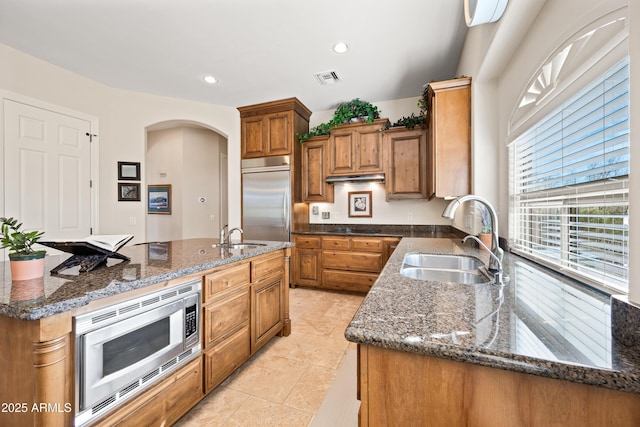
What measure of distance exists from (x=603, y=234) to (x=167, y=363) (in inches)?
77.7

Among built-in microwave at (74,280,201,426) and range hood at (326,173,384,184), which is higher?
range hood at (326,173,384,184)

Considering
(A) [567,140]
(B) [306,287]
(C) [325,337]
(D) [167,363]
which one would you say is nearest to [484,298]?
(A) [567,140]

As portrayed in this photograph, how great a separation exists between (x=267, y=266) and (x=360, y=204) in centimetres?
234

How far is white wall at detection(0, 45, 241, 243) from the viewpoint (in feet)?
9.62

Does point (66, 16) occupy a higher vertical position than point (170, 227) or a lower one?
higher

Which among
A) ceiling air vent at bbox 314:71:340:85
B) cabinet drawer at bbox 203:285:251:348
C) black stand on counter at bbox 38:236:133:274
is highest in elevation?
ceiling air vent at bbox 314:71:340:85

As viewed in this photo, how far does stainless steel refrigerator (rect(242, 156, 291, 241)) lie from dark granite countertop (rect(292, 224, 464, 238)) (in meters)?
0.33

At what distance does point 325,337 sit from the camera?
242cm

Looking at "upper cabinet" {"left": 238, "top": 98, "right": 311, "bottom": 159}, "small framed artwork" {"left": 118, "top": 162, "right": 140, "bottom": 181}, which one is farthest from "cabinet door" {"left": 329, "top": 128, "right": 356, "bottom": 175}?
"small framed artwork" {"left": 118, "top": 162, "right": 140, "bottom": 181}

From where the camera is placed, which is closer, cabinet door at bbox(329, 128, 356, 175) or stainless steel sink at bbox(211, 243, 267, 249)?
stainless steel sink at bbox(211, 243, 267, 249)

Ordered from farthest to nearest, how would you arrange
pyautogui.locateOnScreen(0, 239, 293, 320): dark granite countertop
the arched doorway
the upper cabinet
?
the arched doorway → the upper cabinet → pyautogui.locateOnScreen(0, 239, 293, 320): dark granite countertop

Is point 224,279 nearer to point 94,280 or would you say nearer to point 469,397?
point 94,280

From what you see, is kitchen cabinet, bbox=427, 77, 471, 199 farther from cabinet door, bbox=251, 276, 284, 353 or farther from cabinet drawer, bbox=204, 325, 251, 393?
cabinet drawer, bbox=204, 325, 251, 393

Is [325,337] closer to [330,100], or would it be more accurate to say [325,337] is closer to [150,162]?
[330,100]
